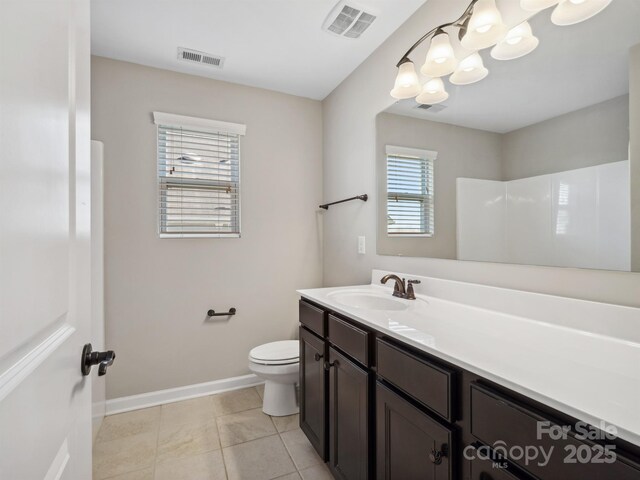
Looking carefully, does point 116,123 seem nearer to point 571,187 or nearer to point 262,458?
point 262,458

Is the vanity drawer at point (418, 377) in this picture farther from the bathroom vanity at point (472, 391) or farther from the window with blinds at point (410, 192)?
the window with blinds at point (410, 192)

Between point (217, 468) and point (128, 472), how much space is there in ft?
1.50

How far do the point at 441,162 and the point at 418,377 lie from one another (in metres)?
1.19

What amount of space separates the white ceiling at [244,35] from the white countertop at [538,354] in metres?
1.68

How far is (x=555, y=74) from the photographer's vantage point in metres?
1.19

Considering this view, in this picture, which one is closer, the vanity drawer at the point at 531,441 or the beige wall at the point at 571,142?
the vanity drawer at the point at 531,441

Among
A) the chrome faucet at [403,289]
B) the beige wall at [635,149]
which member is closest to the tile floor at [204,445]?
the chrome faucet at [403,289]

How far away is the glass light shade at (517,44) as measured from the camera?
1244 mm

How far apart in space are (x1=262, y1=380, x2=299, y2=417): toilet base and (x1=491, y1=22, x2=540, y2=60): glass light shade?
223cm

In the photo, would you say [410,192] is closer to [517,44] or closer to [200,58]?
[517,44]

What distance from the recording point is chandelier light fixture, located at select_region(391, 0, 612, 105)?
1129mm

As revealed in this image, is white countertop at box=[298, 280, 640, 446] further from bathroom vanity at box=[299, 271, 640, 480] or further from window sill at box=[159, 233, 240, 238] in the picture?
window sill at box=[159, 233, 240, 238]

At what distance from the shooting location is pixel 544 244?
1.21 m

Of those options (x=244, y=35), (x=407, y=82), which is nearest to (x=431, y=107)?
(x=407, y=82)
